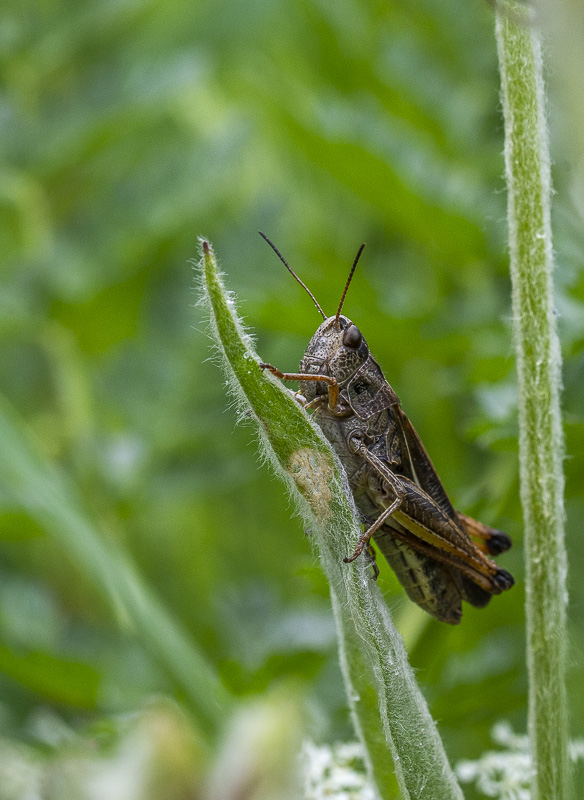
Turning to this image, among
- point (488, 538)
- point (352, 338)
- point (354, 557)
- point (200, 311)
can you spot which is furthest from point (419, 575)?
point (200, 311)

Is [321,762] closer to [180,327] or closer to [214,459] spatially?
[214,459]

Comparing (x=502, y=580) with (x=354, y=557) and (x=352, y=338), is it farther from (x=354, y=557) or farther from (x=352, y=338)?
(x=354, y=557)

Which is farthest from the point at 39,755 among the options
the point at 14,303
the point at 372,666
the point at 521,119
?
the point at 14,303

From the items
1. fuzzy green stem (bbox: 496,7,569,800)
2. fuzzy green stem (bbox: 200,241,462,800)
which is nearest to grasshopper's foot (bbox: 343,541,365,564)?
fuzzy green stem (bbox: 200,241,462,800)

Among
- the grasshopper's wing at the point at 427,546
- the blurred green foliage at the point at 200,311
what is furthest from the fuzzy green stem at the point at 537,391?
the blurred green foliage at the point at 200,311

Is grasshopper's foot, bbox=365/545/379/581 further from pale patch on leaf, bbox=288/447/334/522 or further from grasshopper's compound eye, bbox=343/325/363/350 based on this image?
grasshopper's compound eye, bbox=343/325/363/350

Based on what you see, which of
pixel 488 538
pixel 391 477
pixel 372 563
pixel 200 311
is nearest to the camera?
pixel 372 563

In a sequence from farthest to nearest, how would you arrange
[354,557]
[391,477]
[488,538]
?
1. [488,538]
2. [391,477]
3. [354,557]
